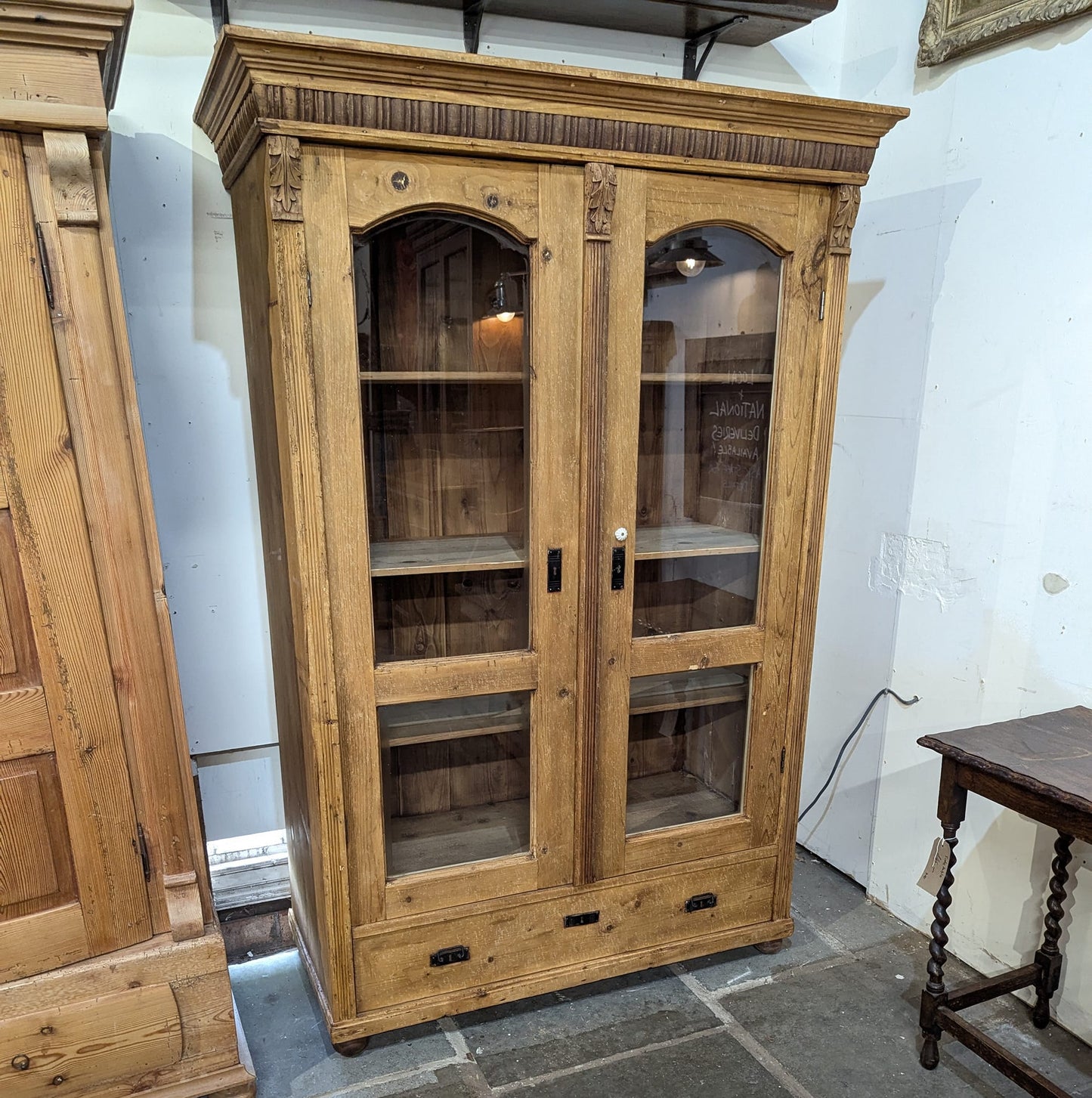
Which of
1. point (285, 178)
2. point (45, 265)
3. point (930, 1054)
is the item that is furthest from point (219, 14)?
point (930, 1054)

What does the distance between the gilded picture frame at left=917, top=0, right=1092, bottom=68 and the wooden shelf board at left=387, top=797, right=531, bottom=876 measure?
2.04m

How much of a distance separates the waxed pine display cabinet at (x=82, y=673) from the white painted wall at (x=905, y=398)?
1.45 ft

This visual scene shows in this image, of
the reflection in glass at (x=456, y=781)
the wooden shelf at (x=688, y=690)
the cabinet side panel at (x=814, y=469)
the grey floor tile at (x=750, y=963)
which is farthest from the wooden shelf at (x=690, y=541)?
the grey floor tile at (x=750, y=963)

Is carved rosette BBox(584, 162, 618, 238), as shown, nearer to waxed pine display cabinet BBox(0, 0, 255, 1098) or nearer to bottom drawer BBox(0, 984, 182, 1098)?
waxed pine display cabinet BBox(0, 0, 255, 1098)

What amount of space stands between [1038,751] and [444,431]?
4.52 feet

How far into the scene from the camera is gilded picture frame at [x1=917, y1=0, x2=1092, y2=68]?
5.52 feet

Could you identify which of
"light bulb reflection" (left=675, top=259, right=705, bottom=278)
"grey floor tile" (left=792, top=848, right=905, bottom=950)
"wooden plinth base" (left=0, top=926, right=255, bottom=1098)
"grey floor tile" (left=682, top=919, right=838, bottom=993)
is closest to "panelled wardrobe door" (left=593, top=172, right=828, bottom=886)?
"light bulb reflection" (left=675, top=259, right=705, bottom=278)

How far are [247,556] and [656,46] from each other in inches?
66.1

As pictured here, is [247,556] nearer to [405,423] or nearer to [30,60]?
[405,423]

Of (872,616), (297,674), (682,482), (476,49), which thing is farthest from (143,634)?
(872,616)

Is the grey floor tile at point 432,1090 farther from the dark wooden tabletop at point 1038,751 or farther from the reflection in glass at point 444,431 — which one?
the dark wooden tabletop at point 1038,751

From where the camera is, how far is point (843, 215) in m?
1.72

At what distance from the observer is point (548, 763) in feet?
5.84

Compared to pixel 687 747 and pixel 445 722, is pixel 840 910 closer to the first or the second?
pixel 687 747
